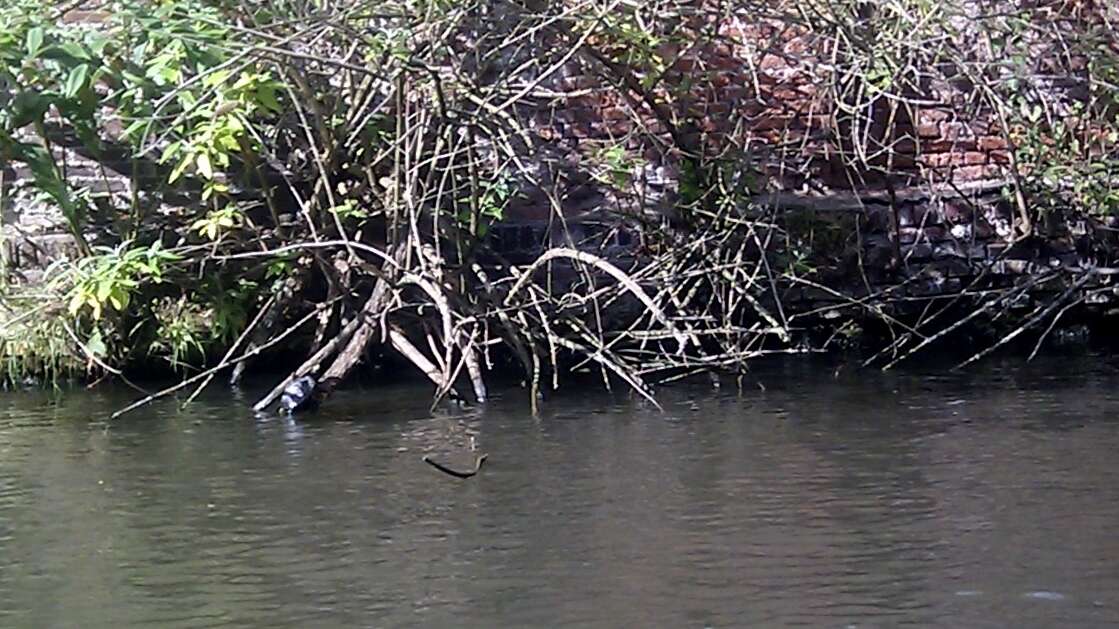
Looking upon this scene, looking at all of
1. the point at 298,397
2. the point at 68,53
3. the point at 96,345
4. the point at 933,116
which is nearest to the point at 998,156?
the point at 933,116

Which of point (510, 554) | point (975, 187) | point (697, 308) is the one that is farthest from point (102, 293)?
point (975, 187)

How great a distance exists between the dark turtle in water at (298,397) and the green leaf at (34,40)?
192cm

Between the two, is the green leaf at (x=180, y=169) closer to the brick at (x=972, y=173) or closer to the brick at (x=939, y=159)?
the brick at (x=939, y=159)

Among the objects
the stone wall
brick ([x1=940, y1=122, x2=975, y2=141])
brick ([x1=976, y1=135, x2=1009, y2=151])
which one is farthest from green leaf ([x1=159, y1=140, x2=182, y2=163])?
brick ([x1=976, y1=135, x2=1009, y2=151])

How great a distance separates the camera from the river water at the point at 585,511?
199 inches

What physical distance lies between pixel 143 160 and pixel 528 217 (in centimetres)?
208

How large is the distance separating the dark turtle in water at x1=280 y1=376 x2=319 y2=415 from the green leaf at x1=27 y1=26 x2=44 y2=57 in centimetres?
192

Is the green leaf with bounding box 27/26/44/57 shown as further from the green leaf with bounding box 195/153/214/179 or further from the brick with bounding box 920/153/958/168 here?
the brick with bounding box 920/153/958/168

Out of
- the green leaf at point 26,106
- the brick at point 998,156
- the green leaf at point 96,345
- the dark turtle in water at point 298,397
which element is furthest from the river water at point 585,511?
Result: the brick at point 998,156

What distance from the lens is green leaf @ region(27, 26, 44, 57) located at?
839cm

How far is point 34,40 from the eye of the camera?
840 centimetres

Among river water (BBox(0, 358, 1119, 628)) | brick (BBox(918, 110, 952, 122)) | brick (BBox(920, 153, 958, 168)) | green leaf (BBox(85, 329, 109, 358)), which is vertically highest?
brick (BBox(918, 110, 952, 122))

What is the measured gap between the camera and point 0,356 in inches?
377

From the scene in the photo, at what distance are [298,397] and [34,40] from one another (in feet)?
6.61
